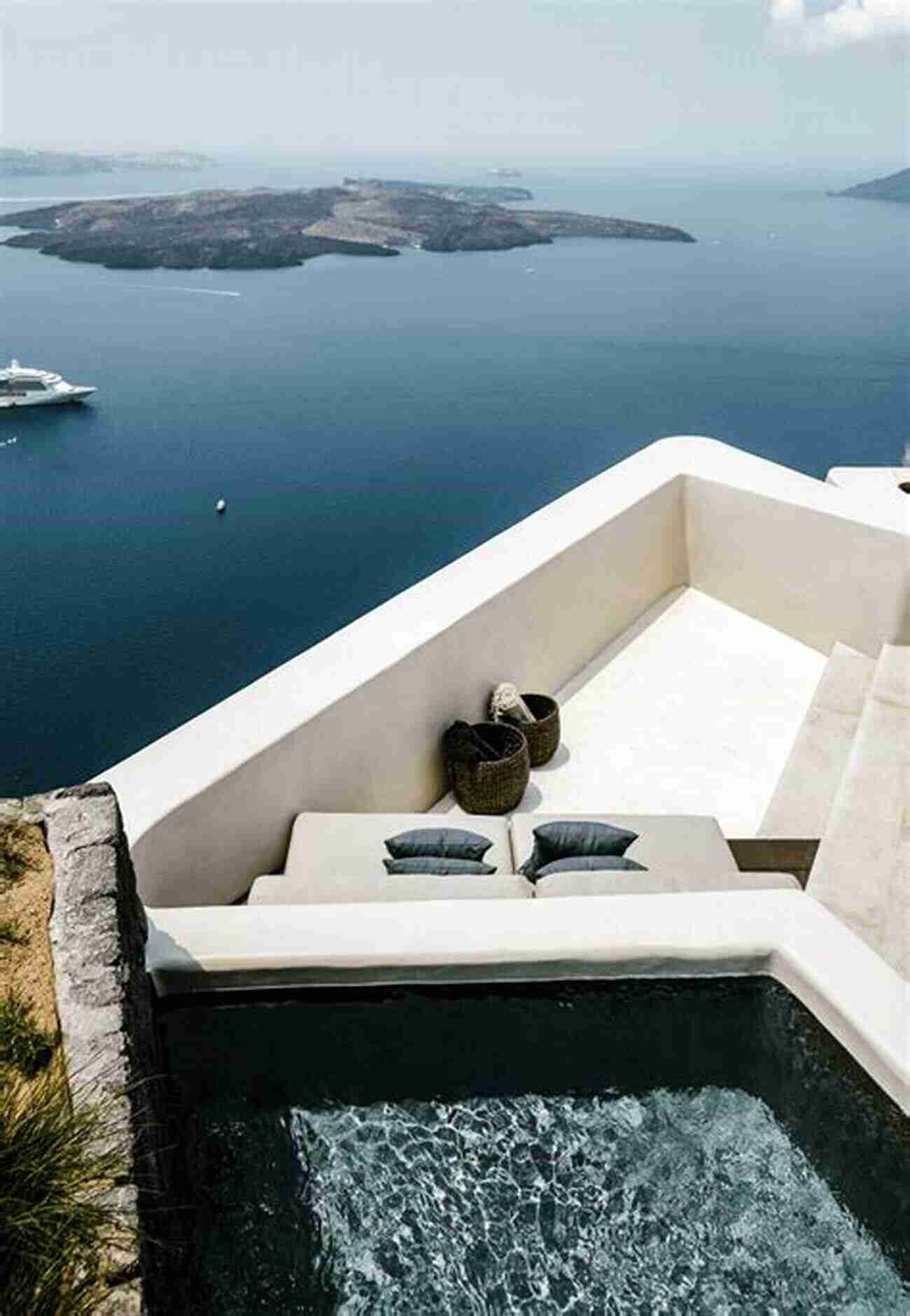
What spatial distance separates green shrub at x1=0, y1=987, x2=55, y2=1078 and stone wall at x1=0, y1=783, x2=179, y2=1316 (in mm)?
29

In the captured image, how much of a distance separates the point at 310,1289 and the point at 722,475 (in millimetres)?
3597

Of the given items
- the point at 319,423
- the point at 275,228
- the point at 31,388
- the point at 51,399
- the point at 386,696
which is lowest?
the point at 319,423

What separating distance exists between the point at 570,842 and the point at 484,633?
1067 millimetres

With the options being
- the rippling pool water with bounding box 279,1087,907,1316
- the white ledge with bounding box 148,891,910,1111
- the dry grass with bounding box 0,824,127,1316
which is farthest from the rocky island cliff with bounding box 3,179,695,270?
the dry grass with bounding box 0,824,127,1316

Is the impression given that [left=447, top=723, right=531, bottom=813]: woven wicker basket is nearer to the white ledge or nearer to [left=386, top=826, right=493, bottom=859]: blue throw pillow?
[left=386, top=826, right=493, bottom=859]: blue throw pillow

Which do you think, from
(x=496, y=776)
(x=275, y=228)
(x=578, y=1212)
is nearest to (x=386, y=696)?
(x=496, y=776)

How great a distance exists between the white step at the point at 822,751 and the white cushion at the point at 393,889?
3.88ft

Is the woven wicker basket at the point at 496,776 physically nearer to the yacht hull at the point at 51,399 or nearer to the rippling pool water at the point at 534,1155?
the rippling pool water at the point at 534,1155

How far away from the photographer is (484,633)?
3502mm

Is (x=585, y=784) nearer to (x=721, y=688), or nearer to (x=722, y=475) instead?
(x=721, y=688)

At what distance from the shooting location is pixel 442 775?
342cm

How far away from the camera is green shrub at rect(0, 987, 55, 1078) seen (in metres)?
1.49

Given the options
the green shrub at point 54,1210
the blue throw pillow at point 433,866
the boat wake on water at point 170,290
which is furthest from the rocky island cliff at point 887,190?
the green shrub at point 54,1210

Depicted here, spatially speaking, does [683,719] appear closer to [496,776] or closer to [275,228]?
[496,776]
